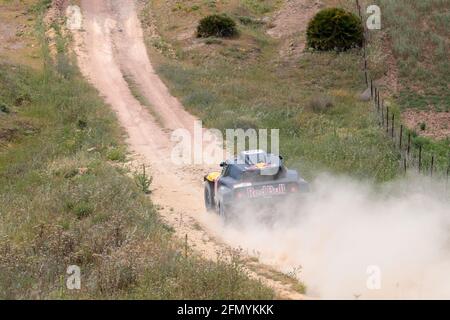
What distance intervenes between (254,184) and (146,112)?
51.7 ft

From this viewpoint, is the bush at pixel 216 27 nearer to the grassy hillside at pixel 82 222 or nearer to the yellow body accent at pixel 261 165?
the grassy hillside at pixel 82 222

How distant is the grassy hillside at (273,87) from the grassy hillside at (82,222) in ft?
17.0

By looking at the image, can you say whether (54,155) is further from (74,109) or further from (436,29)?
(436,29)

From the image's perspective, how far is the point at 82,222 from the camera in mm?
15289

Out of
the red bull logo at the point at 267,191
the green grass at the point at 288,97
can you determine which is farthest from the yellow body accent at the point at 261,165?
the green grass at the point at 288,97

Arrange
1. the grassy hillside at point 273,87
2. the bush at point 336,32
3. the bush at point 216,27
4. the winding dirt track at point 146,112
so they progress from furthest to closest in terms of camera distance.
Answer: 1. the bush at point 216,27
2. the bush at point 336,32
3. the grassy hillside at point 273,87
4. the winding dirt track at point 146,112

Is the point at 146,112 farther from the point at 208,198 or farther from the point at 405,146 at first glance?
the point at 208,198

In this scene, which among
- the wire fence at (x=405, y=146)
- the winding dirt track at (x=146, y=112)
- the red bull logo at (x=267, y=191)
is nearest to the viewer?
the red bull logo at (x=267, y=191)

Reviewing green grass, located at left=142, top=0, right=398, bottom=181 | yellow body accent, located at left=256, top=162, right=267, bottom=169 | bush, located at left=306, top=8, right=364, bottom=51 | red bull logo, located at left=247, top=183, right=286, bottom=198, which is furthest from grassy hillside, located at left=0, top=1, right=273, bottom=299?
bush, located at left=306, top=8, right=364, bottom=51

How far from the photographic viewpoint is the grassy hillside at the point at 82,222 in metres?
10.7

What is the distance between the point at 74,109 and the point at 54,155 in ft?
18.0

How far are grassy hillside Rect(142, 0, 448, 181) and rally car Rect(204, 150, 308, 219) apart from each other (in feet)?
12.5

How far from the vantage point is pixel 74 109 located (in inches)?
1162

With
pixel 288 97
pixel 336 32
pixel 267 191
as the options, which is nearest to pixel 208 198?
pixel 267 191
